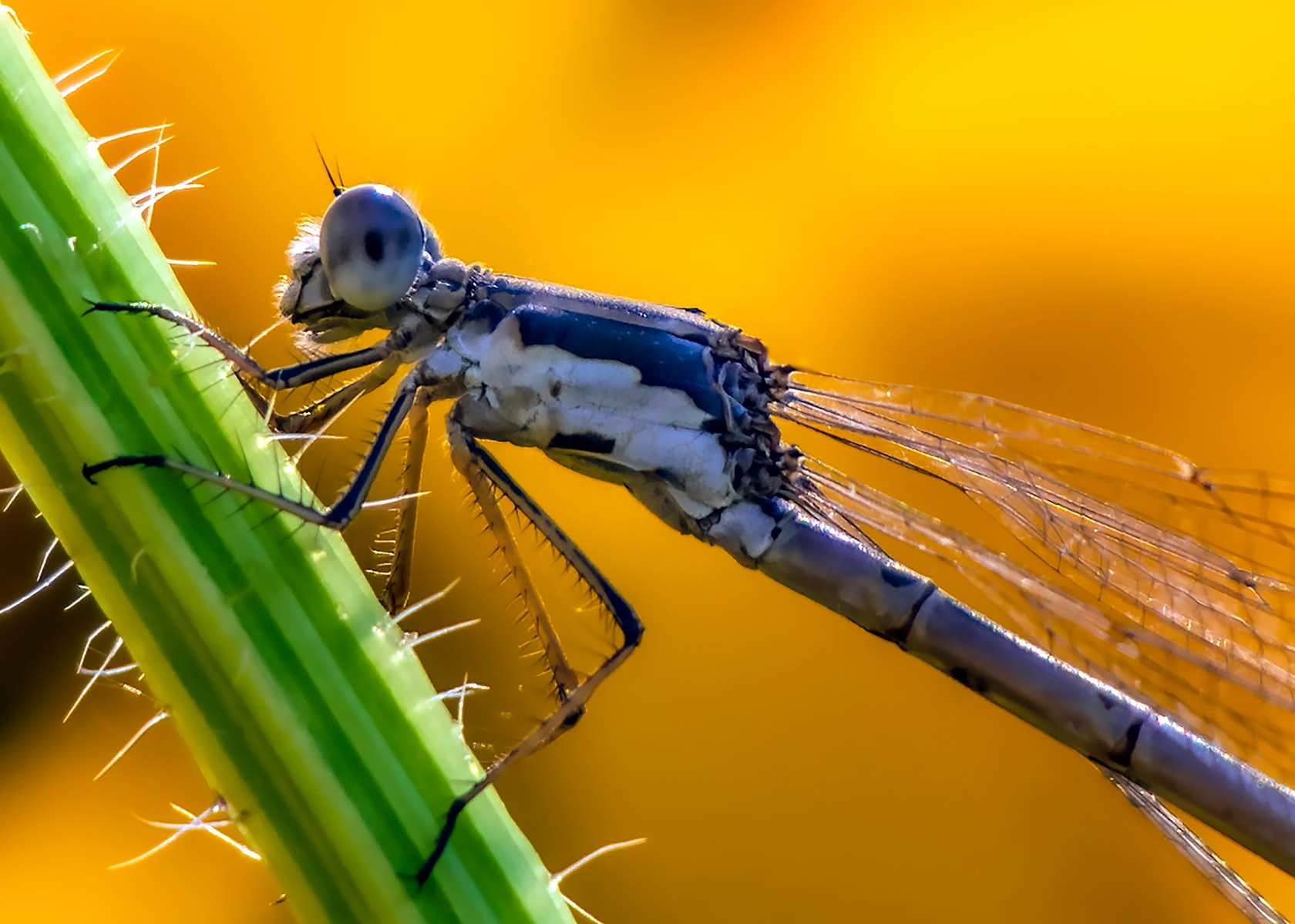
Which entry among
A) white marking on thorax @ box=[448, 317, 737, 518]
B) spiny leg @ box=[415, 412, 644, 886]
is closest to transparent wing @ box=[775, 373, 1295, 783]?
white marking on thorax @ box=[448, 317, 737, 518]

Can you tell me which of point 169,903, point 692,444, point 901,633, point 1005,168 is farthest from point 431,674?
point 1005,168

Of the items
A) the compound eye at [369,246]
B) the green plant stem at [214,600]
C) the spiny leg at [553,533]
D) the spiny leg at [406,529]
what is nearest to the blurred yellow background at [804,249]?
the spiny leg at [406,529]

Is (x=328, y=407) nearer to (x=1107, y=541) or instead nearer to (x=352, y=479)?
(x=352, y=479)

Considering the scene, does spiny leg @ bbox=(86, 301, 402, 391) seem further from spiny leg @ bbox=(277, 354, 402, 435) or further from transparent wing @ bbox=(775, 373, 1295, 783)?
transparent wing @ bbox=(775, 373, 1295, 783)

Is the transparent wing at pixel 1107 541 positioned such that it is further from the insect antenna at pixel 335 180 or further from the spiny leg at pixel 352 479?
the insect antenna at pixel 335 180

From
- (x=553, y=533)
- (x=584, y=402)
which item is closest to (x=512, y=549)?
(x=553, y=533)
